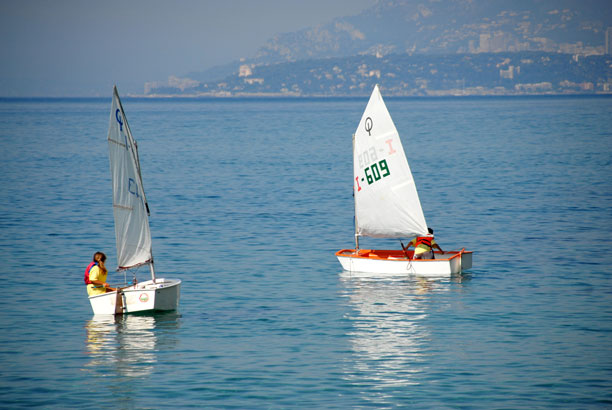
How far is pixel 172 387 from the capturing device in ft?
76.4

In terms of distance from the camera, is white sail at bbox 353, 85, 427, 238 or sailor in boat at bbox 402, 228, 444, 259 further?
white sail at bbox 353, 85, 427, 238

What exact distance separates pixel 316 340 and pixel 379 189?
13478 millimetres

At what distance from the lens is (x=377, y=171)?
39500 millimetres

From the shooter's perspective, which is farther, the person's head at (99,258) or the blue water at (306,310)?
the person's head at (99,258)

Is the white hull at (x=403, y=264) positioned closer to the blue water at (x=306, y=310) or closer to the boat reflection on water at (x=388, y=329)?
the boat reflection on water at (x=388, y=329)

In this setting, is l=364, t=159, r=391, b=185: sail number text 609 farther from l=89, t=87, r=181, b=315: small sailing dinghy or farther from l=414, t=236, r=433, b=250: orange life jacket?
l=89, t=87, r=181, b=315: small sailing dinghy

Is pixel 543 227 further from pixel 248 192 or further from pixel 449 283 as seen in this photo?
pixel 248 192

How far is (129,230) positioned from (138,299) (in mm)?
2895

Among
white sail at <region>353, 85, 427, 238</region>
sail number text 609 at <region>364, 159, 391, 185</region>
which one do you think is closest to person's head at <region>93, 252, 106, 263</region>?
white sail at <region>353, 85, 427, 238</region>

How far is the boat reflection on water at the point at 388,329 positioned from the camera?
2414 cm

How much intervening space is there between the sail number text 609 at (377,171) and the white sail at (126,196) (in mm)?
12177

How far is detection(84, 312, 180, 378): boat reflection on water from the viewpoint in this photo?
2478 cm

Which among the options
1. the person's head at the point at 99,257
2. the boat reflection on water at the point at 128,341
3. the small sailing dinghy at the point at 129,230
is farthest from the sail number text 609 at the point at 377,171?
the person's head at the point at 99,257

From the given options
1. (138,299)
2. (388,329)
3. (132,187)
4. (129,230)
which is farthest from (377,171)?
(138,299)
